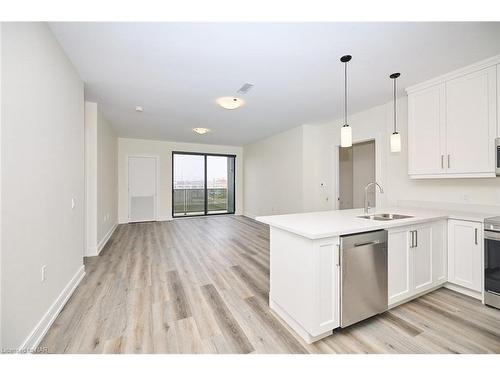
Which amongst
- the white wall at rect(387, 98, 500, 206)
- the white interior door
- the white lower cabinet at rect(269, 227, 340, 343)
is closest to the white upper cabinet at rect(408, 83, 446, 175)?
the white wall at rect(387, 98, 500, 206)

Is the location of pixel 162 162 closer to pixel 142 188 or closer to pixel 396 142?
pixel 142 188

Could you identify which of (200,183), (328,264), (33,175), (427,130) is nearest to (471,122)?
(427,130)

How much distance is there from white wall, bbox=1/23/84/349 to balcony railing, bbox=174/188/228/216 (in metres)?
4.87

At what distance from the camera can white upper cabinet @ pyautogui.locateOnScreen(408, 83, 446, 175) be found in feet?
8.57

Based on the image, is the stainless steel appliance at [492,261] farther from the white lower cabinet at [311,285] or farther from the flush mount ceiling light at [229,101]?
the flush mount ceiling light at [229,101]

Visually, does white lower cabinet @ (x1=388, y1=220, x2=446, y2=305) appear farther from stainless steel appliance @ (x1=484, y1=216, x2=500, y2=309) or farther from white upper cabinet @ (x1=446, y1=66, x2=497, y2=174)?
white upper cabinet @ (x1=446, y1=66, x2=497, y2=174)

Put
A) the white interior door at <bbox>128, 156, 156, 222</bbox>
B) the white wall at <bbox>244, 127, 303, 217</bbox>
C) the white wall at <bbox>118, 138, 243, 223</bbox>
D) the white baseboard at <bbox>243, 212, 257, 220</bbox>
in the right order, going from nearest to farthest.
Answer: the white wall at <bbox>244, 127, 303, 217</bbox>, the white wall at <bbox>118, 138, 243, 223</bbox>, the white interior door at <bbox>128, 156, 156, 222</bbox>, the white baseboard at <bbox>243, 212, 257, 220</bbox>

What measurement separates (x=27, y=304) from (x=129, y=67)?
95.2 inches

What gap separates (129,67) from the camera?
2451mm

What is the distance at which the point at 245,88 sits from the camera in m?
3.01

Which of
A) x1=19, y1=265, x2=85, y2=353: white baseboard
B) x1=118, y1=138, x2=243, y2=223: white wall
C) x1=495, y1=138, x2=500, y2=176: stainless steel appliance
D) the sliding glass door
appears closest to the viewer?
x1=19, y1=265, x2=85, y2=353: white baseboard

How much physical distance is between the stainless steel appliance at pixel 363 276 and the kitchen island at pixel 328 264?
2.3 inches

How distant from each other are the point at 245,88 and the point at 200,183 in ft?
16.2
